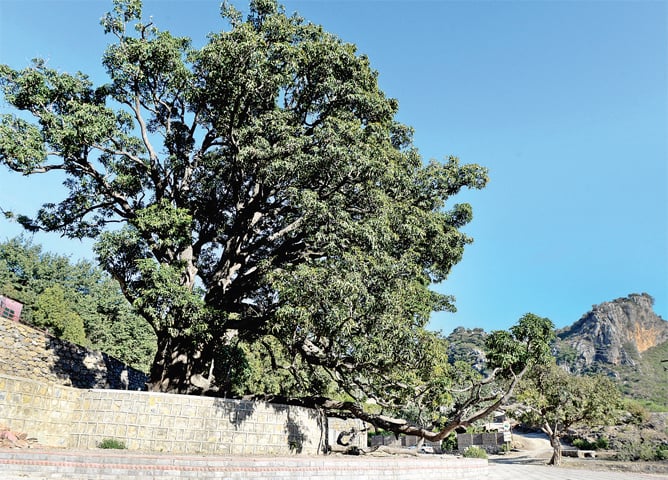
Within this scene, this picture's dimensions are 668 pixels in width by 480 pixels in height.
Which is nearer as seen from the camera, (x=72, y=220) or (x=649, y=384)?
(x=72, y=220)

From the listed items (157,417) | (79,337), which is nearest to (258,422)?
(157,417)

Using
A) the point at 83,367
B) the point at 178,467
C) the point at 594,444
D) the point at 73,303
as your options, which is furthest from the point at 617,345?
the point at 178,467

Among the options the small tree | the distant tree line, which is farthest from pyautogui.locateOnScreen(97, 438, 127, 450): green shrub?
the distant tree line

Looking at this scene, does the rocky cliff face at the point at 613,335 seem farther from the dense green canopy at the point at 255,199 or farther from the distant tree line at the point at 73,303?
the dense green canopy at the point at 255,199

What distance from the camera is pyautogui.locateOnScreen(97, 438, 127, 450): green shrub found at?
38.1 feet

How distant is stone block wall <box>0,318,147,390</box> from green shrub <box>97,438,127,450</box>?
13.6 feet

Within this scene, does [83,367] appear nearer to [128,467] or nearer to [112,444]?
[112,444]

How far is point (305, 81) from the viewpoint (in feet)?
49.8

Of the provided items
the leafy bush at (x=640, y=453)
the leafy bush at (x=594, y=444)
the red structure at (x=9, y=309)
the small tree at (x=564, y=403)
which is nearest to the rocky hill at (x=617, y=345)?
the leafy bush at (x=594, y=444)

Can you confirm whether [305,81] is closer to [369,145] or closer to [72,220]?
[369,145]

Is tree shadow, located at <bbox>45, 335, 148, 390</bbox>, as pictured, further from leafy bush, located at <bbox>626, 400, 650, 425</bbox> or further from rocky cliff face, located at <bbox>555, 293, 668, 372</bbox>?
rocky cliff face, located at <bbox>555, 293, 668, 372</bbox>

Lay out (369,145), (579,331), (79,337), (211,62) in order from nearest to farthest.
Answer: (211,62)
(369,145)
(79,337)
(579,331)

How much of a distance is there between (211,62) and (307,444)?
12.7 meters

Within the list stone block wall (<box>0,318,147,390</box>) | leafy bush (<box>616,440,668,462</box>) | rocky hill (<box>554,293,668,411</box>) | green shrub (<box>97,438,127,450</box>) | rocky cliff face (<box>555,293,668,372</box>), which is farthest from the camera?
rocky cliff face (<box>555,293,668,372</box>)
